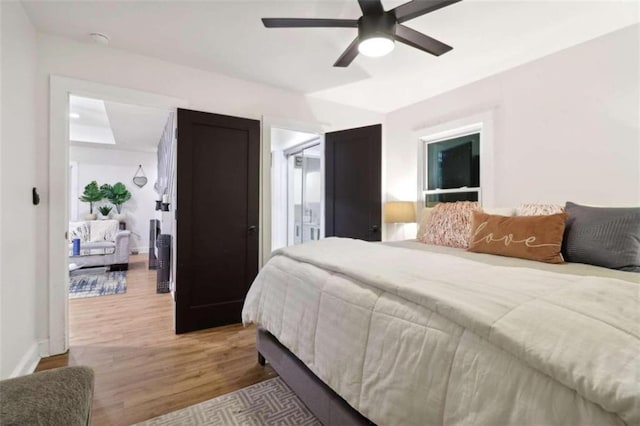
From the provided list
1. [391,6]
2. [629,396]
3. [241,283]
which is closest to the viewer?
[629,396]

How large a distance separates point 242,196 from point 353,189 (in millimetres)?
1344

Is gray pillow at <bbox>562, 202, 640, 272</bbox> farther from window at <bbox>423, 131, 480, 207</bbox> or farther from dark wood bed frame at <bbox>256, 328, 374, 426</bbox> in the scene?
dark wood bed frame at <bbox>256, 328, 374, 426</bbox>

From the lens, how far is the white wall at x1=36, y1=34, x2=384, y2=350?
7.78 ft

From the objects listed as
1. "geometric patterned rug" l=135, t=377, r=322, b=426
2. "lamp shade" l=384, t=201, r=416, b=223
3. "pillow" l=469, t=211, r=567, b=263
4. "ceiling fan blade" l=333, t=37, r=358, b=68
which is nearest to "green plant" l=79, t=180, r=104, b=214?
"lamp shade" l=384, t=201, r=416, b=223

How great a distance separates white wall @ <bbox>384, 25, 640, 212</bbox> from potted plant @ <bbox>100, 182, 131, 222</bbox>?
23.3 ft

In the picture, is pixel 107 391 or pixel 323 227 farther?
pixel 323 227

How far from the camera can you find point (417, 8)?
164 cm

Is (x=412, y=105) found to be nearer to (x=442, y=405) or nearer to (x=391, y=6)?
(x=391, y=6)

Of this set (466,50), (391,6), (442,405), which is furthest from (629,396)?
(466,50)

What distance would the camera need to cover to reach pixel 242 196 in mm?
3145

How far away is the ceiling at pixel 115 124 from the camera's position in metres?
4.15

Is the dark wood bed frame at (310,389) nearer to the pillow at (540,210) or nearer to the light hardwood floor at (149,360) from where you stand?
the light hardwood floor at (149,360)

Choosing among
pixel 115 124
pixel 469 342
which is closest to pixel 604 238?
pixel 469 342

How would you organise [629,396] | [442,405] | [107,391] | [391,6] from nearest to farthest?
1. [629,396]
2. [442,405]
3. [107,391]
4. [391,6]
